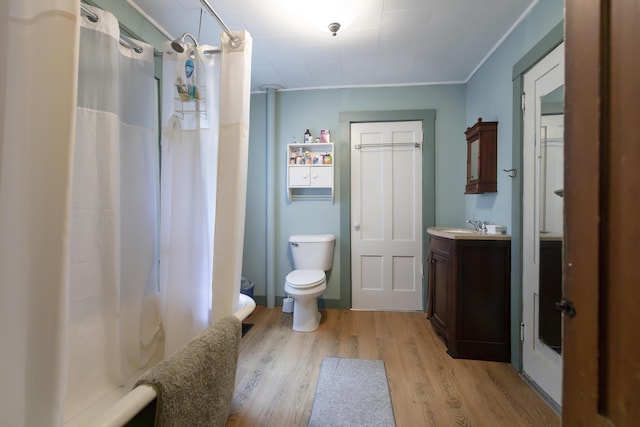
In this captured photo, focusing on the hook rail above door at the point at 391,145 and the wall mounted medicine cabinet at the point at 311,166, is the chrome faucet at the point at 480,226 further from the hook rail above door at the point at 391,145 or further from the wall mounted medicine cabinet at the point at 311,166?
the wall mounted medicine cabinet at the point at 311,166

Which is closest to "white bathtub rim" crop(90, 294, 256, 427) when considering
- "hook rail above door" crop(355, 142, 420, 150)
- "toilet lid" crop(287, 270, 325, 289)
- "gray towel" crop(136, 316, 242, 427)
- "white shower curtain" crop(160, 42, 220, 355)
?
"gray towel" crop(136, 316, 242, 427)

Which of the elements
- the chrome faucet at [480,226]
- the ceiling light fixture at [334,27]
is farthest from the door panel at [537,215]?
the ceiling light fixture at [334,27]

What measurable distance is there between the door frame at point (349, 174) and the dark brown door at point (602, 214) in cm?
211

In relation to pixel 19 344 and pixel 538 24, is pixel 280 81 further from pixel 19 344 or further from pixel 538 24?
pixel 19 344

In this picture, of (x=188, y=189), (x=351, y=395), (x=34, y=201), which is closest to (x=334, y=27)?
(x=188, y=189)

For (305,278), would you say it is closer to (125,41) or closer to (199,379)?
(199,379)

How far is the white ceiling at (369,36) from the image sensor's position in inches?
63.6

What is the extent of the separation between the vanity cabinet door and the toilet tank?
98 centimetres

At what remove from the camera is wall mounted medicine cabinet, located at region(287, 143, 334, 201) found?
2.65 metres

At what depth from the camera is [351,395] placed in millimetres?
1527

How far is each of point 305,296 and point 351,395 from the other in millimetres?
856

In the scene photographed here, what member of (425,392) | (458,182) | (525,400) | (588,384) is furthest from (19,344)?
(458,182)

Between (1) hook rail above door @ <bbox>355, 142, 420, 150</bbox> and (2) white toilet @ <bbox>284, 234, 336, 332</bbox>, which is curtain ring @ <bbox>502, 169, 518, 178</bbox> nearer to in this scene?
(1) hook rail above door @ <bbox>355, 142, 420, 150</bbox>

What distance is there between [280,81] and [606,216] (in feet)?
8.91
